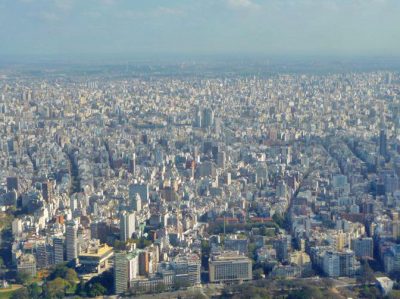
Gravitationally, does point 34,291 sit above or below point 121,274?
below

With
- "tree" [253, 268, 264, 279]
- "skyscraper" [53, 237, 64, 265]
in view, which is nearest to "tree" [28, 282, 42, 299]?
"skyscraper" [53, 237, 64, 265]

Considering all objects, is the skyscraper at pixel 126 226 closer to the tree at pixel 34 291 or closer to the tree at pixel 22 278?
the tree at pixel 22 278

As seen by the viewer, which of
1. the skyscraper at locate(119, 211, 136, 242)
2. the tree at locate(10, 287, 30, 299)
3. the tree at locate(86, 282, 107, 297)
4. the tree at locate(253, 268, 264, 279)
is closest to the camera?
the tree at locate(10, 287, 30, 299)

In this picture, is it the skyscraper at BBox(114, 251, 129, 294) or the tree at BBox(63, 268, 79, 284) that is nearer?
the skyscraper at BBox(114, 251, 129, 294)

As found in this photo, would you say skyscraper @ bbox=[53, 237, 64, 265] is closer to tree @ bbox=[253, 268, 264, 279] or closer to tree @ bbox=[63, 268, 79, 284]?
tree @ bbox=[63, 268, 79, 284]

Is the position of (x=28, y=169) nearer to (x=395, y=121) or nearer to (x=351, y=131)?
(x=351, y=131)

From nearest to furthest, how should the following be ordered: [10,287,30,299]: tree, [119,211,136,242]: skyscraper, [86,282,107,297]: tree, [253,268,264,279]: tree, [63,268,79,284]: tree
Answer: [10,287,30,299]: tree, [86,282,107,297]: tree, [63,268,79,284]: tree, [253,268,264,279]: tree, [119,211,136,242]: skyscraper

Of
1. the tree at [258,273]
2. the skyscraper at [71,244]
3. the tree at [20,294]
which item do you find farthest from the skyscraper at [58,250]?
the tree at [258,273]

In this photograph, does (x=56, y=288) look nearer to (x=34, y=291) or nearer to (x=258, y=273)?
(x=34, y=291)

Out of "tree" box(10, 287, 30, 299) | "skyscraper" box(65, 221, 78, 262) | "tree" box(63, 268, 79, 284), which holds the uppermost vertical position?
"skyscraper" box(65, 221, 78, 262)

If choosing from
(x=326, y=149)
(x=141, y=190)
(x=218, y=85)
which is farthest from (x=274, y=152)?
(x=218, y=85)

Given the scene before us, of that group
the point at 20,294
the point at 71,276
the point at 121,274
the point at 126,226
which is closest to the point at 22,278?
the point at 71,276
